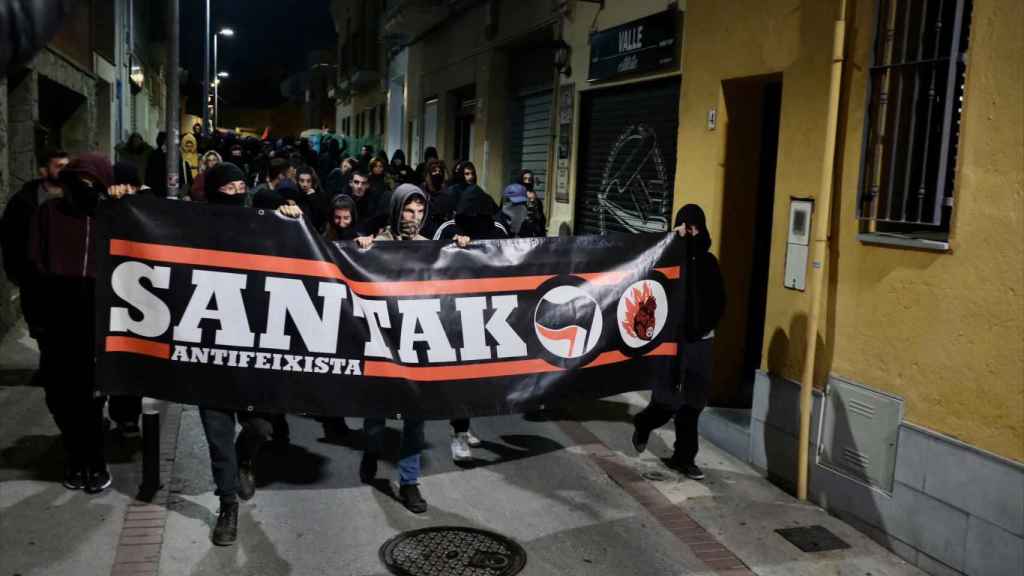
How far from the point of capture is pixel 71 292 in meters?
5.23

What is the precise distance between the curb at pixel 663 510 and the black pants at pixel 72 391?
3301 mm

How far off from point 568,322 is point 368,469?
1.63 m

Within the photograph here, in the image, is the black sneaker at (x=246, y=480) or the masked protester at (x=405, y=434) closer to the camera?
the masked protester at (x=405, y=434)

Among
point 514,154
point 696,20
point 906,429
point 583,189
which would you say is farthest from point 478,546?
point 514,154

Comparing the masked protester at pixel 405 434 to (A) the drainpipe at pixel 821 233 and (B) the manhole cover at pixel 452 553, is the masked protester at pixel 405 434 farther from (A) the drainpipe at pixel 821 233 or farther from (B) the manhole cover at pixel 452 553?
(A) the drainpipe at pixel 821 233

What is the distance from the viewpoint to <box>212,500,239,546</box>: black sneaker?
191 inches

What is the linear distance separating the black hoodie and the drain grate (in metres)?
1.34

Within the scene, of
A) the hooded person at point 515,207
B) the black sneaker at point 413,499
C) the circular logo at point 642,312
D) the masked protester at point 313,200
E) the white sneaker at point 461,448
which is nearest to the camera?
the black sneaker at point 413,499

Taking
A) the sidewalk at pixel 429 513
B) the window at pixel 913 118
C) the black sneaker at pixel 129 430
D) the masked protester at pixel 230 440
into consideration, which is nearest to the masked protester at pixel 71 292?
the sidewalk at pixel 429 513

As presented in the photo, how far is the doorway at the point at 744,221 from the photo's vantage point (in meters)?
Result: 7.45

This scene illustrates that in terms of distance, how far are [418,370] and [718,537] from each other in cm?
198

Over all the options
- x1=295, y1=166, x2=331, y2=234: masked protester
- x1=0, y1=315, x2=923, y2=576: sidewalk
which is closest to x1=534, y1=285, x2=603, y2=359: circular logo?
x1=0, y1=315, x2=923, y2=576: sidewalk

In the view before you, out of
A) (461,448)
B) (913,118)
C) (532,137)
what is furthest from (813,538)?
(532,137)

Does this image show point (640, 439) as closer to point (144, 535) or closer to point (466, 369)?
point (466, 369)
